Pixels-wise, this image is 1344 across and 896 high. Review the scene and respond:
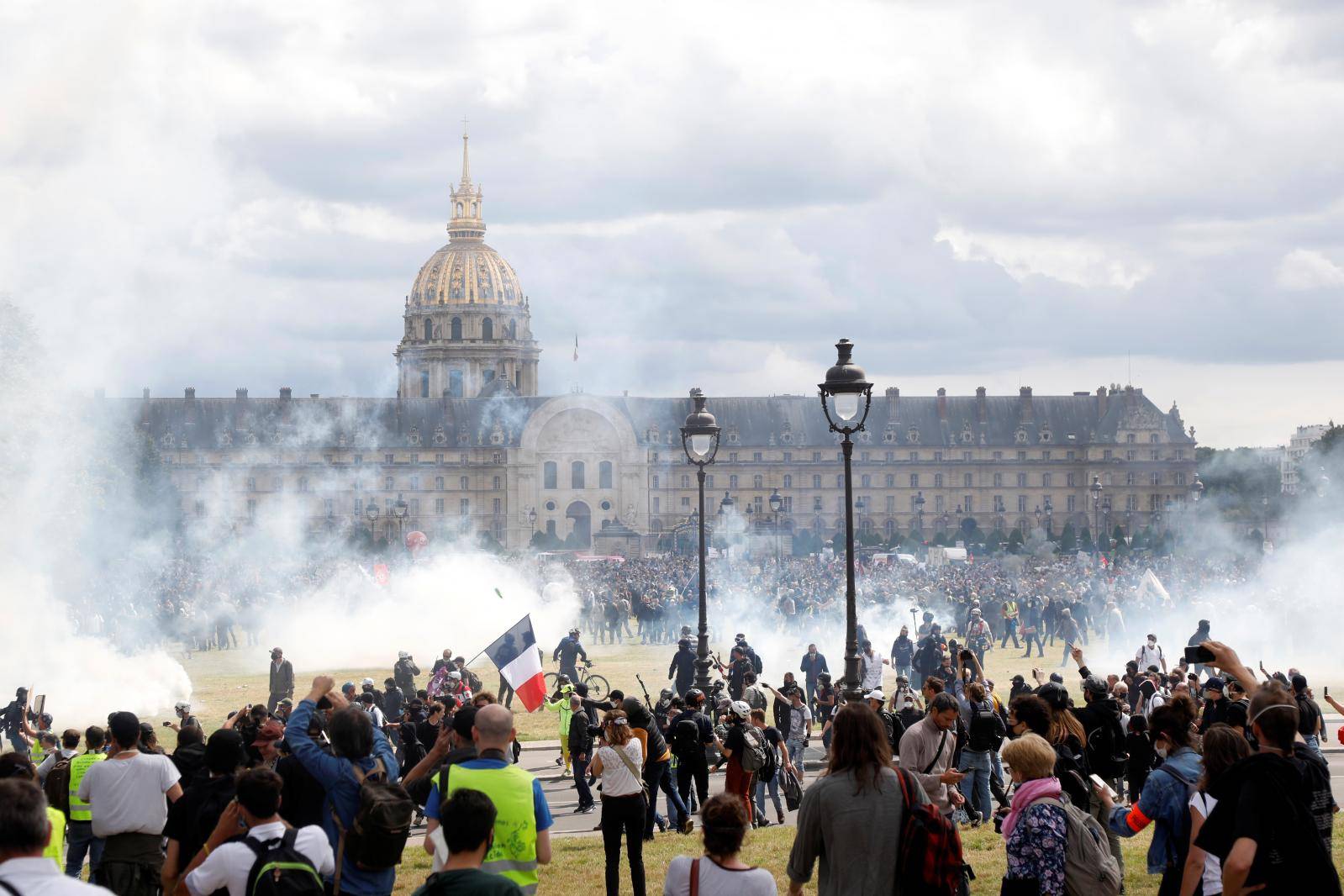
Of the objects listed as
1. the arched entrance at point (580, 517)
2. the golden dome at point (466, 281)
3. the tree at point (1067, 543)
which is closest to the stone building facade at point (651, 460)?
the arched entrance at point (580, 517)

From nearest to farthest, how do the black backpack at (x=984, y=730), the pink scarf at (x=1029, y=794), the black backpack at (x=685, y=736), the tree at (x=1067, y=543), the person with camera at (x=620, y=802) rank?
the pink scarf at (x=1029, y=794)
the person with camera at (x=620, y=802)
the black backpack at (x=984, y=730)
the black backpack at (x=685, y=736)
the tree at (x=1067, y=543)

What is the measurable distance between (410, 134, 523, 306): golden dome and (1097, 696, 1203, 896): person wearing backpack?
6615 inches

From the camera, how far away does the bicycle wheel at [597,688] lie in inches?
1070

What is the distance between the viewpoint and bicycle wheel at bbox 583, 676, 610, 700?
2717 centimetres

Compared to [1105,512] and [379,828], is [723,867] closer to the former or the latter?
[379,828]

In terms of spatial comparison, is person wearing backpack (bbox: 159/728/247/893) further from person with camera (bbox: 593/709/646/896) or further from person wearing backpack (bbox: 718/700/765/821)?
person wearing backpack (bbox: 718/700/765/821)

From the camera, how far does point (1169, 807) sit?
841 centimetres

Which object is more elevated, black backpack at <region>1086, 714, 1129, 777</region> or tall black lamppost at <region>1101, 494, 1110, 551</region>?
tall black lamppost at <region>1101, 494, 1110, 551</region>

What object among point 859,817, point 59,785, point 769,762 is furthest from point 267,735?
point 769,762

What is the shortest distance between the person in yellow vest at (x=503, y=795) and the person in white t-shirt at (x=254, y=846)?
2.30ft

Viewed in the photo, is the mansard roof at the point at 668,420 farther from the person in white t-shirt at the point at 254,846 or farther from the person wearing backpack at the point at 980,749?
the person in white t-shirt at the point at 254,846

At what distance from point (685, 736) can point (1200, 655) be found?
21.4ft

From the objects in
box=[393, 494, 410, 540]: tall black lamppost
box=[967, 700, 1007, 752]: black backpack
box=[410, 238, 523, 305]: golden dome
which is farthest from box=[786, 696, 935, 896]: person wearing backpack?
box=[410, 238, 523, 305]: golden dome

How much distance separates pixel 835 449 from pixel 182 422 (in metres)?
48.6
